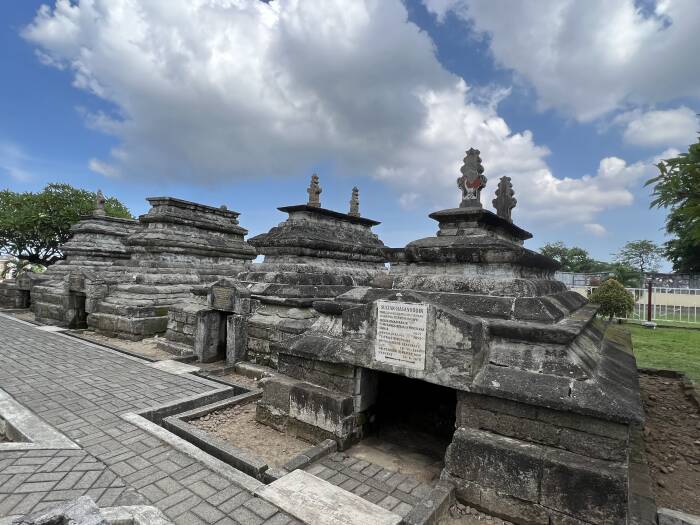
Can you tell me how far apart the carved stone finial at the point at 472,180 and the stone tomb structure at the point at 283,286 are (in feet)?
6.27

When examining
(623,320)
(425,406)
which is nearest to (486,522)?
(425,406)

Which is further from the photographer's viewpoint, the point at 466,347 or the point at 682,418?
the point at 682,418

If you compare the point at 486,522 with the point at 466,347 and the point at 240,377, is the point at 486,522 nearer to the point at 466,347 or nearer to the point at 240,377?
the point at 466,347

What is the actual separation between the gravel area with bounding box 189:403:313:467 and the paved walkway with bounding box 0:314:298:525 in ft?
2.10

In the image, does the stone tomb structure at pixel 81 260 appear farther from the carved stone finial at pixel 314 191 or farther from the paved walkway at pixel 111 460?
the carved stone finial at pixel 314 191

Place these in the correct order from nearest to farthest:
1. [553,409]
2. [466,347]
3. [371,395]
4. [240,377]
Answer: [553,409], [466,347], [371,395], [240,377]

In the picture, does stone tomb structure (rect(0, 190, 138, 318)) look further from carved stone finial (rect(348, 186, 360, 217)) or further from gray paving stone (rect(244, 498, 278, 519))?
gray paving stone (rect(244, 498, 278, 519))

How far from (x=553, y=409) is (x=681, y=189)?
146 inches

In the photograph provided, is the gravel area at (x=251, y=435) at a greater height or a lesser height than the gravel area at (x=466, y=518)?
lesser

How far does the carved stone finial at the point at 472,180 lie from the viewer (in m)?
4.99

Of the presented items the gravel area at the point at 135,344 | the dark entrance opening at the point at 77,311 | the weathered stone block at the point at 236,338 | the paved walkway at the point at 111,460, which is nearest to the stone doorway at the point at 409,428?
the paved walkway at the point at 111,460

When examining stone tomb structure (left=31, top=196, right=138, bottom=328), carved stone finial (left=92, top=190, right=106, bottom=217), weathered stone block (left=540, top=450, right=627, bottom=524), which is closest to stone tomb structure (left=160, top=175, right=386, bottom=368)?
weathered stone block (left=540, top=450, right=627, bottom=524)

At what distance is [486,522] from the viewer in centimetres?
309

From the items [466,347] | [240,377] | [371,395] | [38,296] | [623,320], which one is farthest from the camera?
[623,320]
